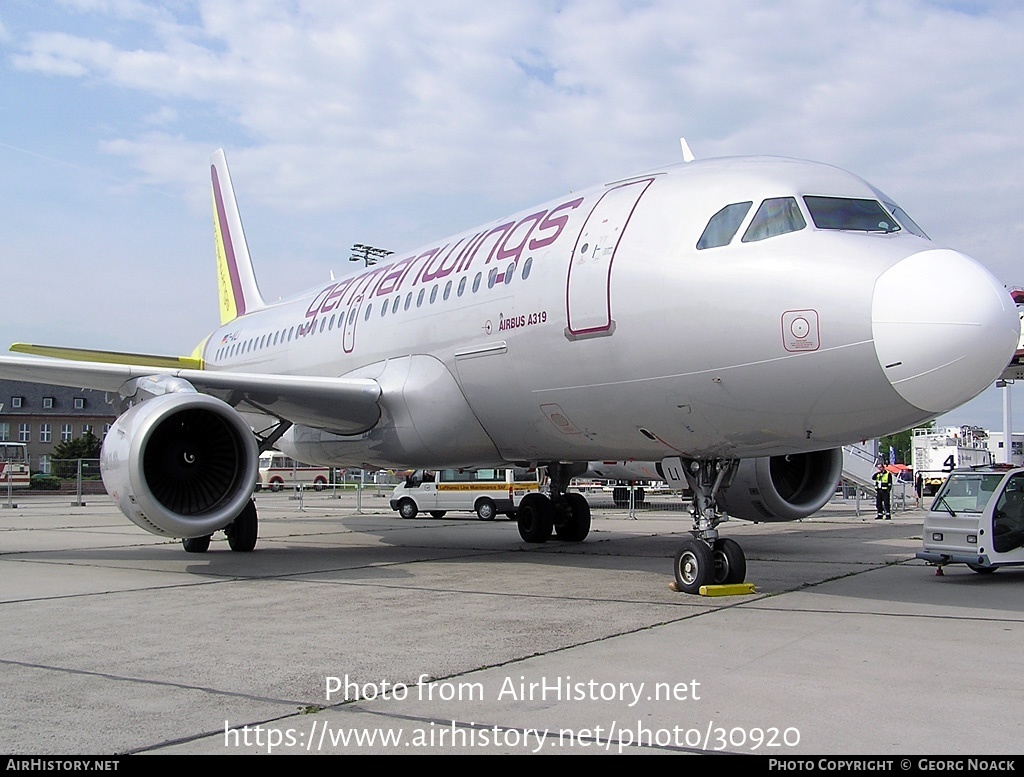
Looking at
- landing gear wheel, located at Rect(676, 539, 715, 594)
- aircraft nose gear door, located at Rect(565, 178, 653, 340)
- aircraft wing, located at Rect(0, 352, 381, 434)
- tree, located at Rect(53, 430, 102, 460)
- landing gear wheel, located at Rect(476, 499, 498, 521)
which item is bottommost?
landing gear wheel, located at Rect(476, 499, 498, 521)

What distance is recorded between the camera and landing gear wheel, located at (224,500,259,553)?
542 inches

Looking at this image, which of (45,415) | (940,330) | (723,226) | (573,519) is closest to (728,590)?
(940,330)

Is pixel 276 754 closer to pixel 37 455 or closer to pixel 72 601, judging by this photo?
pixel 72 601

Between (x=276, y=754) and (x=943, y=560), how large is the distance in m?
9.10

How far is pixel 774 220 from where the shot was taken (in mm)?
8336

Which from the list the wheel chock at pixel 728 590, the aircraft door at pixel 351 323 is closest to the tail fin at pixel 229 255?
the aircraft door at pixel 351 323

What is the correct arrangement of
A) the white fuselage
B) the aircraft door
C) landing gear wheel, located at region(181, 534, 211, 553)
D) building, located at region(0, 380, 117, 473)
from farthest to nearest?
building, located at region(0, 380, 117, 473) → the aircraft door → landing gear wheel, located at region(181, 534, 211, 553) → the white fuselage

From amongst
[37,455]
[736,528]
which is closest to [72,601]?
[736,528]

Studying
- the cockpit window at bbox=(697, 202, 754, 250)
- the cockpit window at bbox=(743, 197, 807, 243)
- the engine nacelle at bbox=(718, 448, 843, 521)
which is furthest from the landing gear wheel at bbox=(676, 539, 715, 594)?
the cockpit window at bbox=(743, 197, 807, 243)

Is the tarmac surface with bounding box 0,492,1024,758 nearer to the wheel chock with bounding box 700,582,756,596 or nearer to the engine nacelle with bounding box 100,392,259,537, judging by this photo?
the wheel chock with bounding box 700,582,756,596

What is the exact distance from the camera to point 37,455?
81812 millimetres

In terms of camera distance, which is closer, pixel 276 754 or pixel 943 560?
pixel 276 754

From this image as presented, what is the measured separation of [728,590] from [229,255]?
17.4 m

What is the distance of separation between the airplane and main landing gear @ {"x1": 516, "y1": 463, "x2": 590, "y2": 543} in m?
2.77
